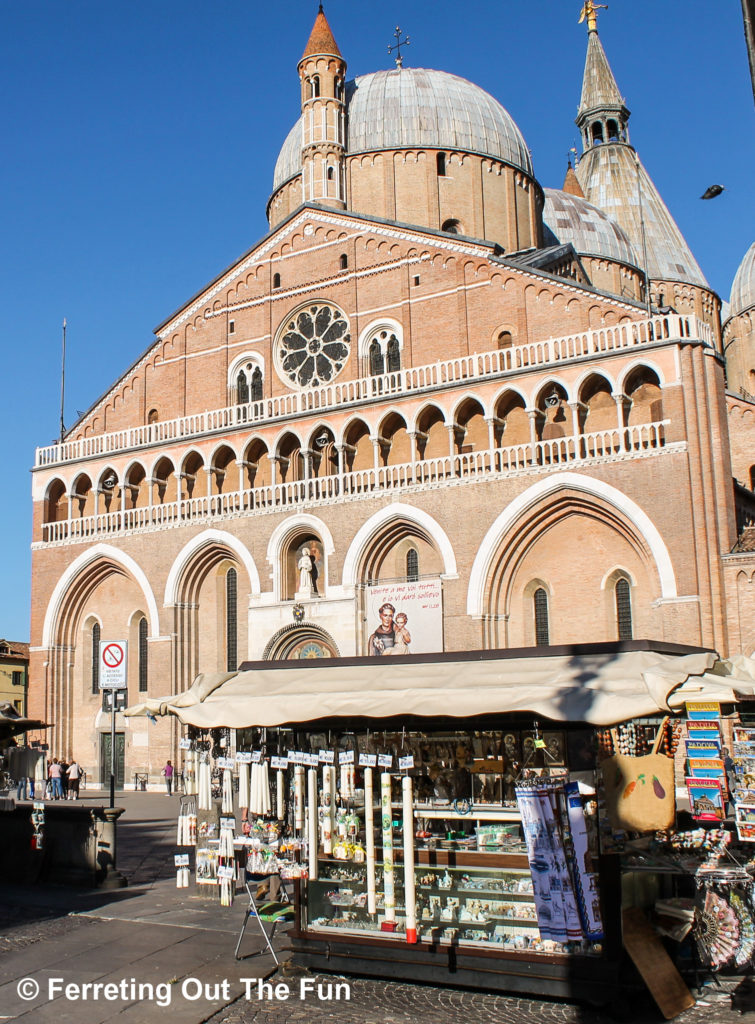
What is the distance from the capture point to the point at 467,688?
9.71 metres

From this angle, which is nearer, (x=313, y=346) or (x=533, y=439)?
(x=533, y=439)

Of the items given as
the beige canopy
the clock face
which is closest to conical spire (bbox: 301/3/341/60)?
the clock face

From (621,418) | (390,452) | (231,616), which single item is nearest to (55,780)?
(231,616)

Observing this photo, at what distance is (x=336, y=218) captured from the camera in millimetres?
33031

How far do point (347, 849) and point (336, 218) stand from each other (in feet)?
85.4

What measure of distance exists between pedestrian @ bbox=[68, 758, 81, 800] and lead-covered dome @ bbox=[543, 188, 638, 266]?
92.1 ft

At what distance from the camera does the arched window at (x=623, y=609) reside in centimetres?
2606

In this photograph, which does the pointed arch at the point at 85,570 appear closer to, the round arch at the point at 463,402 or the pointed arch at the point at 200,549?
the pointed arch at the point at 200,549

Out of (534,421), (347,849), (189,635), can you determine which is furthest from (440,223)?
(347,849)

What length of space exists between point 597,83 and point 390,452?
37.6 meters

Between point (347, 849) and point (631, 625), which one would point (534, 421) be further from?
point (347, 849)

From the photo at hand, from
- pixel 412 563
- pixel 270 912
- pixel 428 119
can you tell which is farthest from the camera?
pixel 428 119

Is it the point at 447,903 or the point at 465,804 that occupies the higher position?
the point at 465,804

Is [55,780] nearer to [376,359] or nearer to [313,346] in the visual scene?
[313,346]
